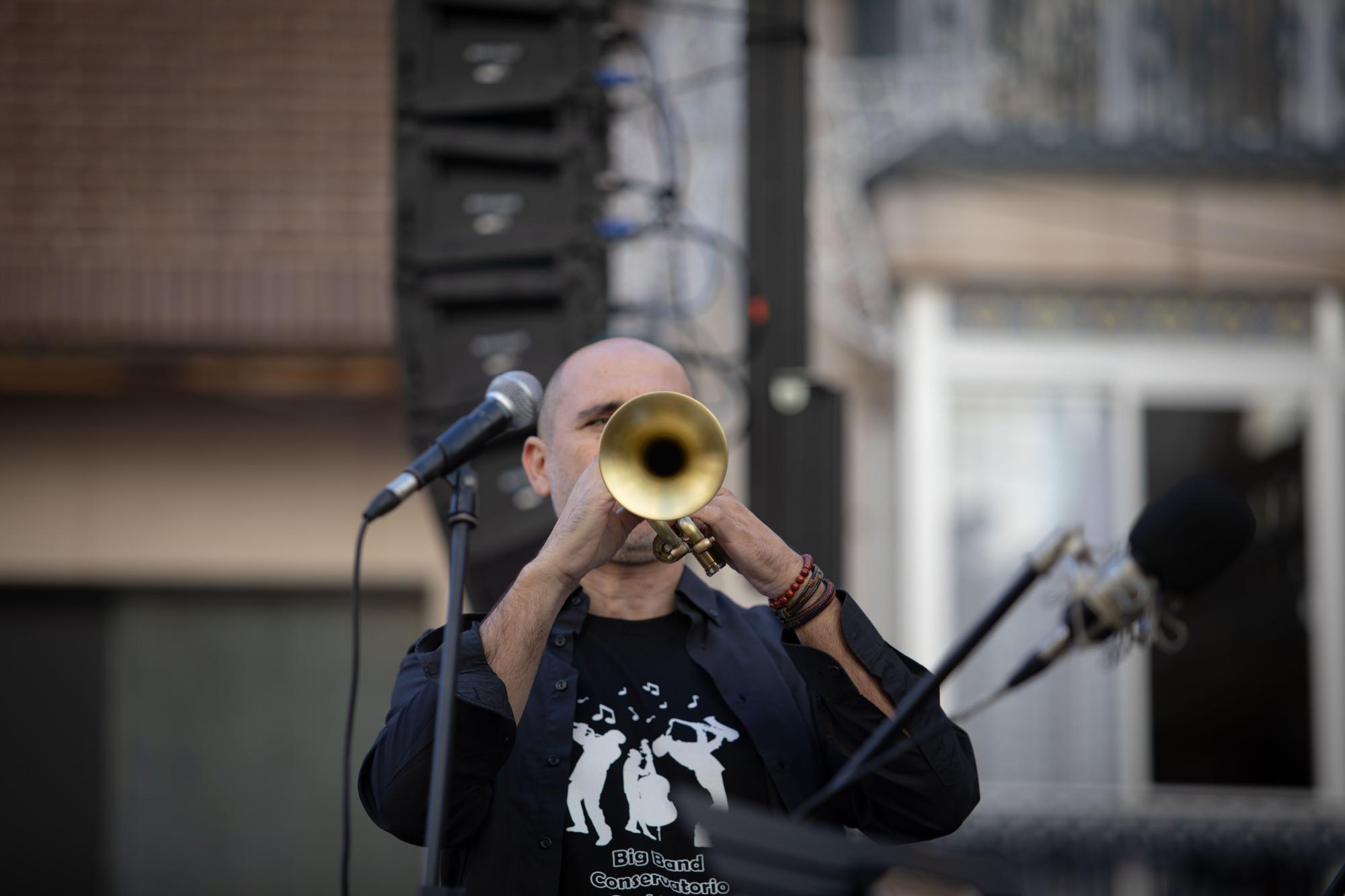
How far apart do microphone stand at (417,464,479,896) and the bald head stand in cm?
37

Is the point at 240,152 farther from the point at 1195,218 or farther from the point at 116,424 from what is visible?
the point at 1195,218

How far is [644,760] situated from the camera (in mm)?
2596

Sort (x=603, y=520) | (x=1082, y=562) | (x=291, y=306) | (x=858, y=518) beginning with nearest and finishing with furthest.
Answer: (x=1082, y=562) < (x=603, y=520) < (x=291, y=306) < (x=858, y=518)

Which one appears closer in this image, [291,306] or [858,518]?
[291,306]

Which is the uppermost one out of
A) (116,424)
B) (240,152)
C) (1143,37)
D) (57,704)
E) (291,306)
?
(1143,37)

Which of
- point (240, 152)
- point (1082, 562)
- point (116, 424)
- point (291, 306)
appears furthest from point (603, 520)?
point (116, 424)

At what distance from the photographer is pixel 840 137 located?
23.9 feet

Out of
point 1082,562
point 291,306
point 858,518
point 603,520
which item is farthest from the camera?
point 858,518

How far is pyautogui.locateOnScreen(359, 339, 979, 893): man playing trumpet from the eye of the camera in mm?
2465

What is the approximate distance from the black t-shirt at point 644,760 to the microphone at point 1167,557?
2.26 feet

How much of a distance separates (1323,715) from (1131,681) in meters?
0.91

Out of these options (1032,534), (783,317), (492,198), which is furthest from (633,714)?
(1032,534)

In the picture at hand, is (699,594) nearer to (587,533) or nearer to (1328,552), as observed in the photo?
(587,533)

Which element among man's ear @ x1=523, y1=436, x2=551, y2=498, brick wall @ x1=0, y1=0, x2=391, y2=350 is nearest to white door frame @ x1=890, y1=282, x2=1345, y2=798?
brick wall @ x1=0, y1=0, x2=391, y2=350
